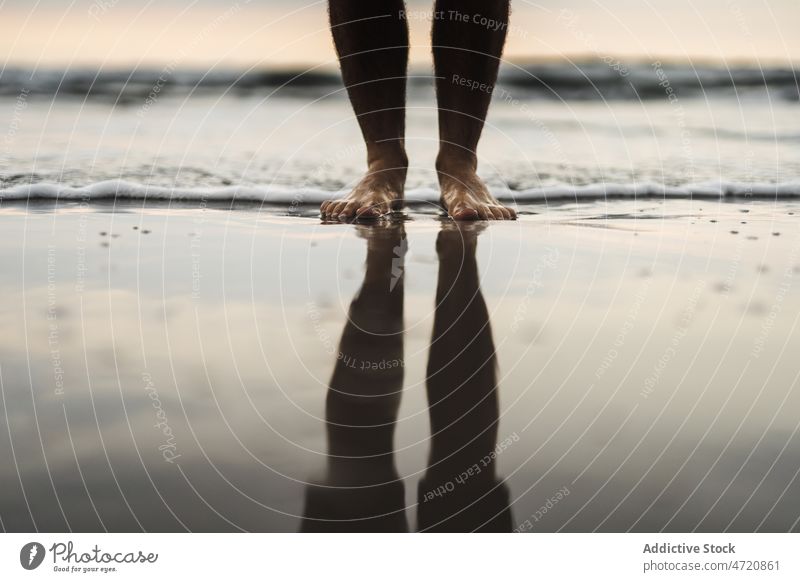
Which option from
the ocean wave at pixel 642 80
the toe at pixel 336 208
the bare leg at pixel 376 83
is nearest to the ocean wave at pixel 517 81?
the ocean wave at pixel 642 80

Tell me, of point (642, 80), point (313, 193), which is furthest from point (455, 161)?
point (642, 80)

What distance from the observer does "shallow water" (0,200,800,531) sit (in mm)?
566

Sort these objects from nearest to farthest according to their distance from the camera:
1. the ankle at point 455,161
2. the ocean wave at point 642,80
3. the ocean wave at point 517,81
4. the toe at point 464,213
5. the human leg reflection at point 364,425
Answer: the human leg reflection at point 364,425, the toe at point 464,213, the ankle at point 455,161, the ocean wave at point 517,81, the ocean wave at point 642,80

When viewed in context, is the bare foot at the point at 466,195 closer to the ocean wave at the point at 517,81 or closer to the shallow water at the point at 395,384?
the shallow water at the point at 395,384

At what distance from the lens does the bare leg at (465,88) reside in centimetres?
134

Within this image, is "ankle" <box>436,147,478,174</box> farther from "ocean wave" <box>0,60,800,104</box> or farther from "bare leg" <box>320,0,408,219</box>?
"ocean wave" <box>0,60,800,104</box>

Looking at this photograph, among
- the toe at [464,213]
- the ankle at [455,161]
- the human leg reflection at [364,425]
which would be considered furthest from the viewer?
the ankle at [455,161]

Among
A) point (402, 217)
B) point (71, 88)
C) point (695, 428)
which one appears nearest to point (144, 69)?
point (71, 88)

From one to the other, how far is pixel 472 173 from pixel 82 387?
87cm

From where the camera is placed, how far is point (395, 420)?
0.65m
